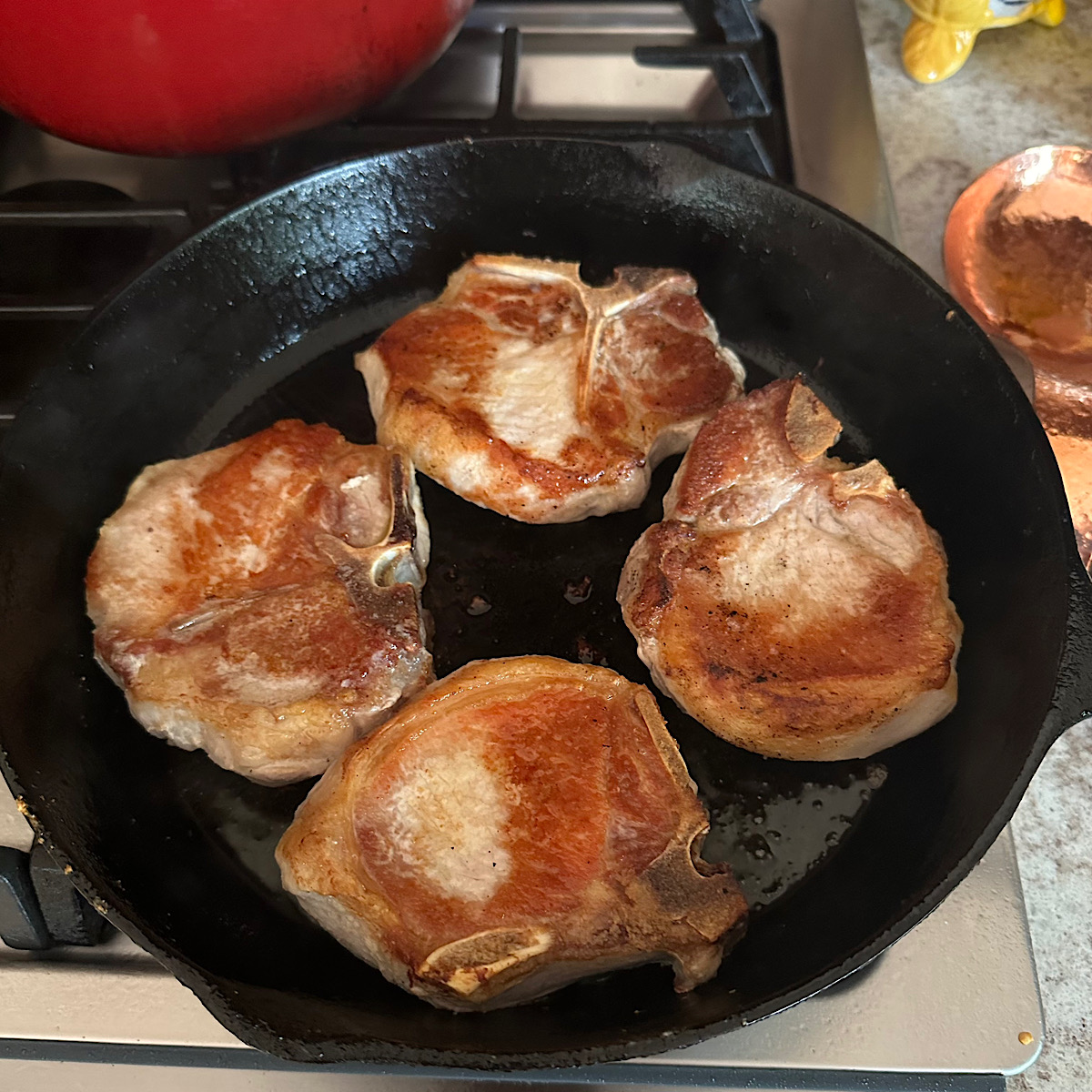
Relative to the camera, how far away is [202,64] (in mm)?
1188

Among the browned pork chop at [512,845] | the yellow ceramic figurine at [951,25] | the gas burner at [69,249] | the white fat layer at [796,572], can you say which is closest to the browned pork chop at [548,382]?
the white fat layer at [796,572]

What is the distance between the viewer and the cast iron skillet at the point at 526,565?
0.98 metres

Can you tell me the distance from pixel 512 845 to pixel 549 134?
101cm

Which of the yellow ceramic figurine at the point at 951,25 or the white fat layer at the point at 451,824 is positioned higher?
the yellow ceramic figurine at the point at 951,25

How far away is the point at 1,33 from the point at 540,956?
1.26 meters

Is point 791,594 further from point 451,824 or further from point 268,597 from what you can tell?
point 268,597

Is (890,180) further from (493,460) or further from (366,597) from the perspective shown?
(366,597)

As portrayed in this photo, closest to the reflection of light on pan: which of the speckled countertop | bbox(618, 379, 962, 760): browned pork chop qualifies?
the speckled countertop

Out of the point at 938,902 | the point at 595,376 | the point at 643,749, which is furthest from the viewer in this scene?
the point at 595,376

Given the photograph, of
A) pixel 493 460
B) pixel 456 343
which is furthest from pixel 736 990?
pixel 456 343

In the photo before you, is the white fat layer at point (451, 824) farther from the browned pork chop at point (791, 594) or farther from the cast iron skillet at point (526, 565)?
the browned pork chop at point (791, 594)

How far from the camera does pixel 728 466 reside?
48.2 inches

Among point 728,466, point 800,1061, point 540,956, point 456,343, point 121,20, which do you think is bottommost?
point 800,1061

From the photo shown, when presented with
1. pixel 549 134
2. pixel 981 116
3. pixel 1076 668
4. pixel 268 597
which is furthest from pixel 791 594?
pixel 981 116
